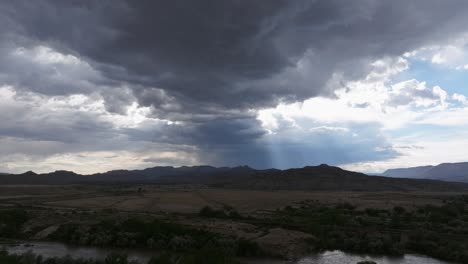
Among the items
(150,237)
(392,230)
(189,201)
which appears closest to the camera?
(150,237)

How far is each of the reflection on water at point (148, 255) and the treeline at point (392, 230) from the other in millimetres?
1687

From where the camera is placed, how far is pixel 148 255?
3719 centimetres

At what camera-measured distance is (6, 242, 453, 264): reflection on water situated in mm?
35531

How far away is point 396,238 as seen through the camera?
43125 mm

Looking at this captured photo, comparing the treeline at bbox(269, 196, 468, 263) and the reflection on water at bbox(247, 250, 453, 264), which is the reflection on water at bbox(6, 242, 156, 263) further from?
the treeline at bbox(269, 196, 468, 263)

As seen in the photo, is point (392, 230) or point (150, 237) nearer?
point (150, 237)

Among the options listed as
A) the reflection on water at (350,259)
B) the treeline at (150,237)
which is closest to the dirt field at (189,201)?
the treeline at (150,237)

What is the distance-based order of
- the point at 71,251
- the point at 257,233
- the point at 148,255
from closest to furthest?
the point at 148,255, the point at 71,251, the point at 257,233

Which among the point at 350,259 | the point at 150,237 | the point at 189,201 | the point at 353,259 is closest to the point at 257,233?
the point at 150,237

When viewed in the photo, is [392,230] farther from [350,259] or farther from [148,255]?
[148,255]

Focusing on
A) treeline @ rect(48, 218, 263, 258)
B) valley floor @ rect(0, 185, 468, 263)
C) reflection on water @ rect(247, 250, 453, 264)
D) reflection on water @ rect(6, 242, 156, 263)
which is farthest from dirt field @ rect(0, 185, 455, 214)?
reflection on water @ rect(247, 250, 453, 264)

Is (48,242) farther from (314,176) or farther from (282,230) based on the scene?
(314,176)

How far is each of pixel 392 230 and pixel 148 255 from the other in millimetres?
28731

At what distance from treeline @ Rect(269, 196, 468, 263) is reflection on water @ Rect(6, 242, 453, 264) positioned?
5.53 ft
